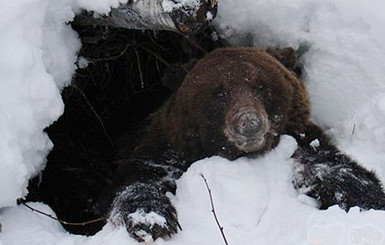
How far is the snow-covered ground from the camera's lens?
11.6ft

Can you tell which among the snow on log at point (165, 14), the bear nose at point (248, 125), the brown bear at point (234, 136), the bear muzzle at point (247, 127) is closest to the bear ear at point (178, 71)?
the brown bear at point (234, 136)

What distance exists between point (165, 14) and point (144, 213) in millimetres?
1241

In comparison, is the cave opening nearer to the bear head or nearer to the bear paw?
the bear head

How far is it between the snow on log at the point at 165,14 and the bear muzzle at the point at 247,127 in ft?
2.07

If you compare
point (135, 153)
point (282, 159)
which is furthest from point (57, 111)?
point (282, 159)

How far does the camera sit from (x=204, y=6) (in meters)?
3.88

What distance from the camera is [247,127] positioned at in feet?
13.3

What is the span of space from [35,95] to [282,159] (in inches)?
65.3

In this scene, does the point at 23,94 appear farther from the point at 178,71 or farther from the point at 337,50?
the point at 337,50

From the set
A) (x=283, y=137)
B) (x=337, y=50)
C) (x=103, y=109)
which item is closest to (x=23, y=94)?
(x=283, y=137)

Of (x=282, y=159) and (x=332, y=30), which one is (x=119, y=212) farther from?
(x=332, y=30)

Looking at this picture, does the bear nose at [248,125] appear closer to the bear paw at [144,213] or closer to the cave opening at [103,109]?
the bear paw at [144,213]

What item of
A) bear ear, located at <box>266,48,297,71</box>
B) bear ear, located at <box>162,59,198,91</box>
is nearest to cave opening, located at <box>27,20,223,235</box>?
bear ear, located at <box>162,59,198,91</box>

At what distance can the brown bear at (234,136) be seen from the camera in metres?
4.05
